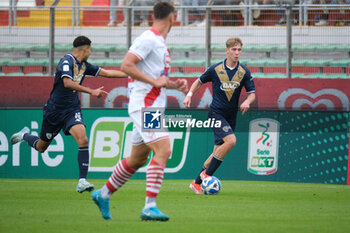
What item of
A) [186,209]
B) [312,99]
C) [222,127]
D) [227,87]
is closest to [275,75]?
[312,99]

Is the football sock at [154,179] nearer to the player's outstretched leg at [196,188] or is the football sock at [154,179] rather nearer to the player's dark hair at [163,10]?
the player's dark hair at [163,10]

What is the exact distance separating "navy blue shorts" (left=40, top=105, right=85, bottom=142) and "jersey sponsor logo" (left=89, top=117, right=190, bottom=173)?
2769 mm

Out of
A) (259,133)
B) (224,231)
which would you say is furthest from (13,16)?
(224,231)

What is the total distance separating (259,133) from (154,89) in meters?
6.75

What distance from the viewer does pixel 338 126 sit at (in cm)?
1255

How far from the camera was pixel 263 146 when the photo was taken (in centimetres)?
1266

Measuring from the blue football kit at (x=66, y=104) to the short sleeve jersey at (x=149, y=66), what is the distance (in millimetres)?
3645

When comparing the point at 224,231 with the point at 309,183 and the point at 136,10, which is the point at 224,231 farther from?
the point at 136,10

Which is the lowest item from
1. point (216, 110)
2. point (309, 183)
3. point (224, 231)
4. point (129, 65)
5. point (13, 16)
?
point (309, 183)

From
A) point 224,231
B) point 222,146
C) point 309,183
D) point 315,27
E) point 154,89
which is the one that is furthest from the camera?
point 315,27

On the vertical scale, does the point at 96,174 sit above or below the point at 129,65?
below

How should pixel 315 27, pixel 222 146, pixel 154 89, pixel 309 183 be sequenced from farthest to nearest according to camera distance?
1. pixel 315 27
2. pixel 309 183
3. pixel 222 146
4. pixel 154 89

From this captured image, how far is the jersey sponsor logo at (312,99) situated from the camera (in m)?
14.0

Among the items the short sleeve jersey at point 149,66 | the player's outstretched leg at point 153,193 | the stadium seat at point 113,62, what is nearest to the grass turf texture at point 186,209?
the player's outstretched leg at point 153,193
